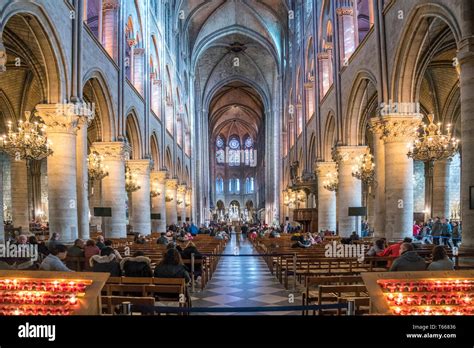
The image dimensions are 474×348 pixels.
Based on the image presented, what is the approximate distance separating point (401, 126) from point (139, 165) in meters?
13.3

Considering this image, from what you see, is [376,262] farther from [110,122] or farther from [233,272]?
[110,122]

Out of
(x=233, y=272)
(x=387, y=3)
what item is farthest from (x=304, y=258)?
(x=387, y=3)

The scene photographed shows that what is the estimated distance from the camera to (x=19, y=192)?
73.9ft

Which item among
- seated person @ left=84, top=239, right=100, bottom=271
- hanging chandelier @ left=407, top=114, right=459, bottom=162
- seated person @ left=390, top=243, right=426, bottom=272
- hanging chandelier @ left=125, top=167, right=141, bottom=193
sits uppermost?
hanging chandelier @ left=407, top=114, right=459, bottom=162

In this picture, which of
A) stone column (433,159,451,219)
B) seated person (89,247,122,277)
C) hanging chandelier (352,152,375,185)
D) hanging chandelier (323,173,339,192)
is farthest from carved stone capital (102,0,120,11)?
stone column (433,159,451,219)

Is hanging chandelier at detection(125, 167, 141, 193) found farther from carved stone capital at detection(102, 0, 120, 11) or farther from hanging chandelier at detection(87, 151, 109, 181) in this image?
carved stone capital at detection(102, 0, 120, 11)

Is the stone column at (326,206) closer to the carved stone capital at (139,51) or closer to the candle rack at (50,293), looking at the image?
the carved stone capital at (139,51)

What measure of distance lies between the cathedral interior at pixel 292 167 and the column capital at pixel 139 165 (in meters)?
0.05

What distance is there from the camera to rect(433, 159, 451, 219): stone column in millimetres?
22766

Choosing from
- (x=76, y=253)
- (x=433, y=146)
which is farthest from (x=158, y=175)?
(x=433, y=146)

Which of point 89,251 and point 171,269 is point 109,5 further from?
point 171,269

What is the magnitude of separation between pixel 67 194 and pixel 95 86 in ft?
18.6

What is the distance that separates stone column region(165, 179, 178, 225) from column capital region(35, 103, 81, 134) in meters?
18.4

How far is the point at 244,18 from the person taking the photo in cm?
4244
